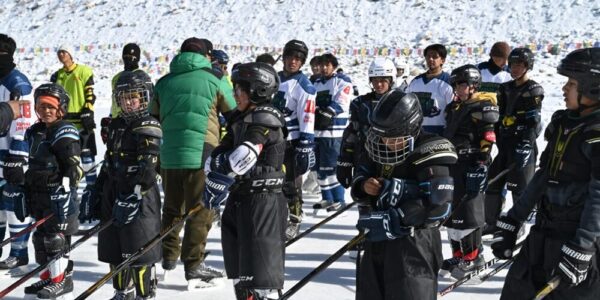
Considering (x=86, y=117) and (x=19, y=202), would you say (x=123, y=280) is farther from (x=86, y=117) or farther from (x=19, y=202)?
(x=86, y=117)

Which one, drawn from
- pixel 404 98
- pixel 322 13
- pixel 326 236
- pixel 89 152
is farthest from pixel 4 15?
pixel 404 98

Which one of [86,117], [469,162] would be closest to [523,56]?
[469,162]

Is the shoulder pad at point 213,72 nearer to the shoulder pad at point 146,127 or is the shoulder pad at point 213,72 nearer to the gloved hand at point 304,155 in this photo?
the shoulder pad at point 146,127

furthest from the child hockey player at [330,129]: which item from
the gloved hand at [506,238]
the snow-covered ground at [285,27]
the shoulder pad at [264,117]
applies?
the snow-covered ground at [285,27]

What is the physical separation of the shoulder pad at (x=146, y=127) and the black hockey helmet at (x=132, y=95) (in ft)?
0.28

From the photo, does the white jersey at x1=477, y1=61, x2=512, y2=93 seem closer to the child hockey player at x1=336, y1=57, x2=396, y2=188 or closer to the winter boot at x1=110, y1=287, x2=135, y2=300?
the child hockey player at x1=336, y1=57, x2=396, y2=188

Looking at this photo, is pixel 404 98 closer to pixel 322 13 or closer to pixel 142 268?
pixel 142 268

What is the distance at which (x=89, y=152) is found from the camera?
10.8 meters

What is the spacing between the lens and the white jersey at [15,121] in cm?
697

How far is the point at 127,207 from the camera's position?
5.32 m

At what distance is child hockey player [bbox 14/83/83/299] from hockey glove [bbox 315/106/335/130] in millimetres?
4222

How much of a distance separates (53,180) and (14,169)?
119cm

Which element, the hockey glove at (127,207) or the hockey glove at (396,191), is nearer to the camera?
the hockey glove at (396,191)

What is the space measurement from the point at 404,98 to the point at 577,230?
3.81ft
